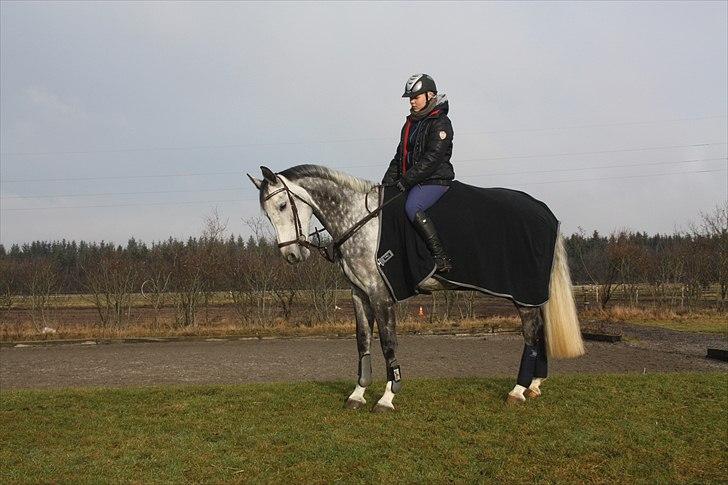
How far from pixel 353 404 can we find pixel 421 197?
2409 mm

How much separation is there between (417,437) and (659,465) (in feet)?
6.21

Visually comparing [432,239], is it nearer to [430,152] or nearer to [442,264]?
[442,264]

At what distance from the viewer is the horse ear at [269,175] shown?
5914mm

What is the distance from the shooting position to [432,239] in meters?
5.96

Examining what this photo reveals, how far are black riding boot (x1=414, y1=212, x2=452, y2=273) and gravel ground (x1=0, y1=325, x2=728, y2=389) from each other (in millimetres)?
5125

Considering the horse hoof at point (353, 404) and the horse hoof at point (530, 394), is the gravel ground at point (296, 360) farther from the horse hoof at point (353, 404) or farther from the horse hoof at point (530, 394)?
the horse hoof at point (353, 404)

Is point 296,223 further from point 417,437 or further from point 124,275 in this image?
point 124,275

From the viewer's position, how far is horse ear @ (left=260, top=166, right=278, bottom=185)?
5.91 m

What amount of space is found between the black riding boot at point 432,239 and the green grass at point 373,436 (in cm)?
156

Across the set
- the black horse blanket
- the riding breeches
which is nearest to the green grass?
the black horse blanket

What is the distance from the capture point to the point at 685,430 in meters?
5.16

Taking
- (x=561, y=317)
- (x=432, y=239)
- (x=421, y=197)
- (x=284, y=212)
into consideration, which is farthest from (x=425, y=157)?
(x=561, y=317)

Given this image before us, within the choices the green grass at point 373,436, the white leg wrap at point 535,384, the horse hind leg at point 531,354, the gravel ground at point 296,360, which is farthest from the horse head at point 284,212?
the gravel ground at point 296,360

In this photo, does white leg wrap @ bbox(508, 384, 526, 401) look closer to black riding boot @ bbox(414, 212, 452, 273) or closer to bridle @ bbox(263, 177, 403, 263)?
black riding boot @ bbox(414, 212, 452, 273)
